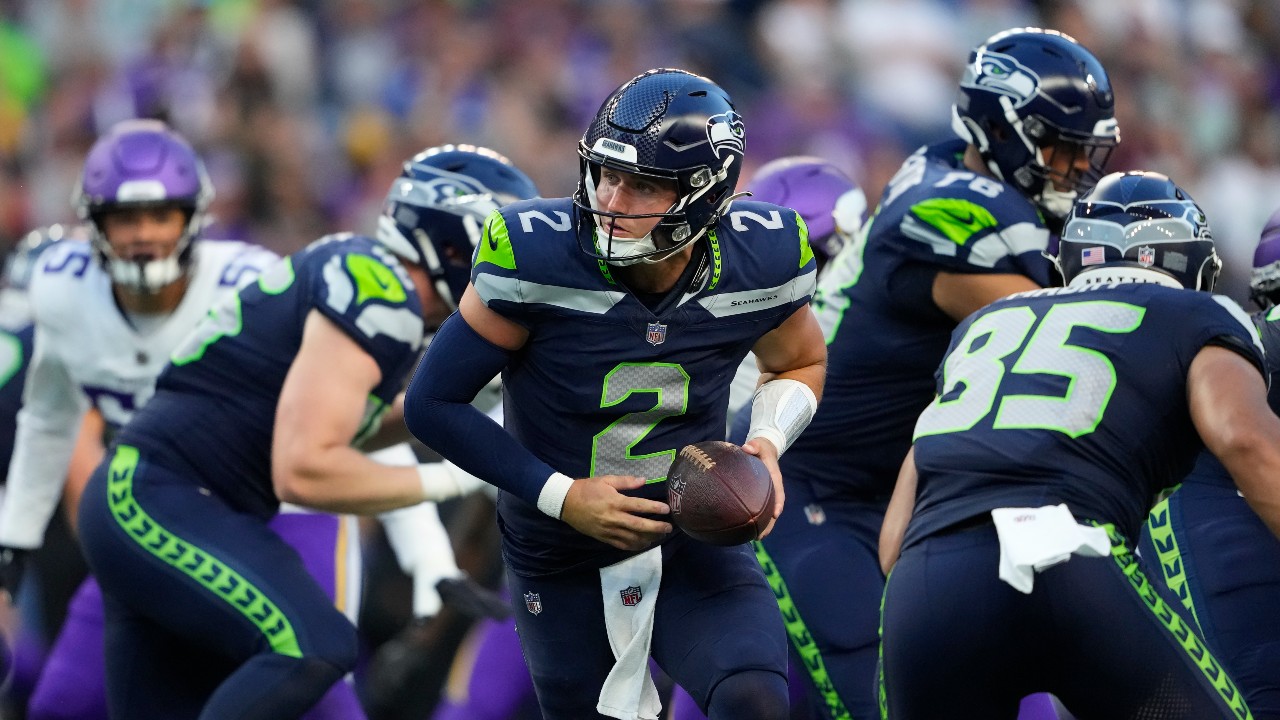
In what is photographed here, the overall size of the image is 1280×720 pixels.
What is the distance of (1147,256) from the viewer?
3.91 metres

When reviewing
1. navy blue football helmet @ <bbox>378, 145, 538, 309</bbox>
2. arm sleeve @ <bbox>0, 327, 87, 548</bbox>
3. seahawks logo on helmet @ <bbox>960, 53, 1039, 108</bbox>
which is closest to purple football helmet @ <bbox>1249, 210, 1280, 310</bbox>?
seahawks logo on helmet @ <bbox>960, 53, 1039, 108</bbox>

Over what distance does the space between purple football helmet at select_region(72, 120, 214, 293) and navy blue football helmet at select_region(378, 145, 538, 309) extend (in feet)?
3.53

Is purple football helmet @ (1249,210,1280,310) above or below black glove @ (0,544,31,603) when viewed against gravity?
above

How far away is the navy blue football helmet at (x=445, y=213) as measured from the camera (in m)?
→ 5.09

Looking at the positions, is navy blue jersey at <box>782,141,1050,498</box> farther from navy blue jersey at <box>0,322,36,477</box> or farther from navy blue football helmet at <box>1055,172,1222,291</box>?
navy blue jersey at <box>0,322,36,477</box>

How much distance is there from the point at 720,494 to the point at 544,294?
1.98 feet

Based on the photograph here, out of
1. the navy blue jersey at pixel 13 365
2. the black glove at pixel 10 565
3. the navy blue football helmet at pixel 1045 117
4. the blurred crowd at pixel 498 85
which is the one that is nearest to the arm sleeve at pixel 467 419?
the navy blue football helmet at pixel 1045 117

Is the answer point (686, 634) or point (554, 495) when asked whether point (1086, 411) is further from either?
point (554, 495)

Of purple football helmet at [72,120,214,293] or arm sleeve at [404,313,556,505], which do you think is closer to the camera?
arm sleeve at [404,313,556,505]

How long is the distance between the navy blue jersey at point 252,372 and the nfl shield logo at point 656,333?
1.12m

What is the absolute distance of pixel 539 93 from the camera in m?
11.4

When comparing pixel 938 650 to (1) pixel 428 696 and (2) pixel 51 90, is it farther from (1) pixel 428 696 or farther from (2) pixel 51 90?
(2) pixel 51 90

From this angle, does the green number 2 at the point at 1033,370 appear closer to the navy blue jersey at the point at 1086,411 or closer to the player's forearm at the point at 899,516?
the navy blue jersey at the point at 1086,411

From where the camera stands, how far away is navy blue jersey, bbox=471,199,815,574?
3.85 m
